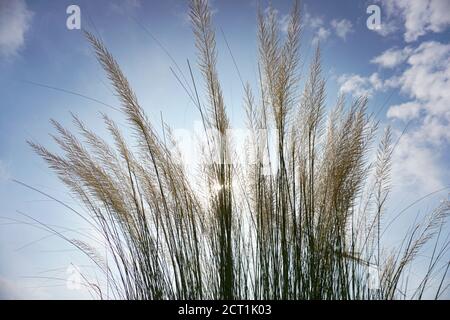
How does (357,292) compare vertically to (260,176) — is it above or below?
below

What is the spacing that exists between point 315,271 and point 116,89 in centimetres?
99

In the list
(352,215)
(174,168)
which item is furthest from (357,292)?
(174,168)

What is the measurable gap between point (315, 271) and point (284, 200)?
28 centimetres

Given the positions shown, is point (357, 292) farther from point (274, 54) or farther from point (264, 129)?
point (274, 54)

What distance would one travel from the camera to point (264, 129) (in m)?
1.82

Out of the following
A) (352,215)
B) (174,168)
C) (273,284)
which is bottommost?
(273,284)

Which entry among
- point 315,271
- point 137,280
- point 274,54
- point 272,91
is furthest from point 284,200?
point 137,280
